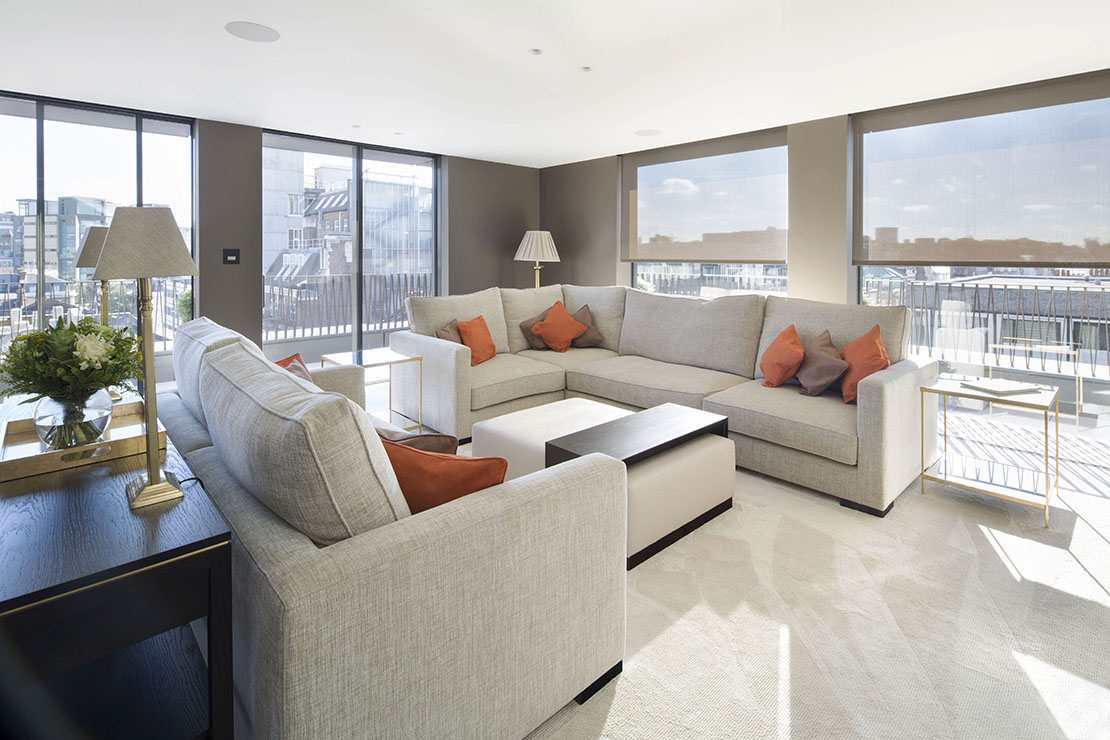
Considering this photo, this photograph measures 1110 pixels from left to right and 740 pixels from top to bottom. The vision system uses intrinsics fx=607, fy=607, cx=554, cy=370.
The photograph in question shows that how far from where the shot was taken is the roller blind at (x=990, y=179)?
12.4 feet

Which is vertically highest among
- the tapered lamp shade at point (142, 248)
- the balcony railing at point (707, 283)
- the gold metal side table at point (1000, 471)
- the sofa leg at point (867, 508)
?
the balcony railing at point (707, 283)

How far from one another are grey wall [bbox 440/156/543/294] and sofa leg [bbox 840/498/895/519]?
4798 mm

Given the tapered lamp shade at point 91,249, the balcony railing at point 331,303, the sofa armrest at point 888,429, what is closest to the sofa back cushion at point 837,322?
A: the sofa armrest at point 888,429

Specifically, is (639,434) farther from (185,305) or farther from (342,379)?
(185,305)

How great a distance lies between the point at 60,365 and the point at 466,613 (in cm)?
112

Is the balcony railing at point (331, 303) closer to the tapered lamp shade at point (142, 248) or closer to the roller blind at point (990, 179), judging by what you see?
the roller blind at point (990, 179)

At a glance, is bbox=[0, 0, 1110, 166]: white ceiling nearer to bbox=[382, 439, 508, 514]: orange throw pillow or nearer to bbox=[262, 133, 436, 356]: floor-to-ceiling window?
bbox=[262, 133, 436, 356]: floor-to-ceiling window

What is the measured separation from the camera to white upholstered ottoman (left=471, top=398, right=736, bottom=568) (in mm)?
2425

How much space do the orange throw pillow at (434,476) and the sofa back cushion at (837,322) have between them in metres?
2.80

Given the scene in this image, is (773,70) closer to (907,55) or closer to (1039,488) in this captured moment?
(907,55)

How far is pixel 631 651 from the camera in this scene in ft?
6.18

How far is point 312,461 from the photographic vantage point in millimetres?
1153

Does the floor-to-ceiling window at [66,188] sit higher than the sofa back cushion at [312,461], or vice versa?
the floor-to-ceiling window at [66,188]

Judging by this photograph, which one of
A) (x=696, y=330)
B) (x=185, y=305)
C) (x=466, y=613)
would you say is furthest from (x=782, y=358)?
(x=185, y=305)
